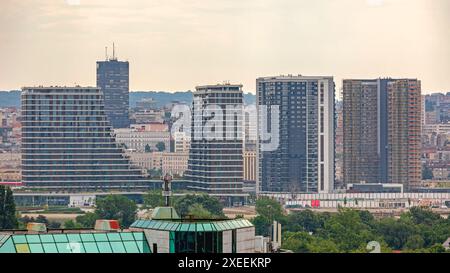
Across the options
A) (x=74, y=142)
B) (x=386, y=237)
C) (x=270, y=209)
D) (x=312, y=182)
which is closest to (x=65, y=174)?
(x=74, y=142)

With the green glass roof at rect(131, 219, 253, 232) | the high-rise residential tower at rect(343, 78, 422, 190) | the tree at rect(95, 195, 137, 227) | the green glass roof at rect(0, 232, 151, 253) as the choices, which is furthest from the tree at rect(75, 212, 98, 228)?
the green glass roof at rect(0, 232, 151, 253)

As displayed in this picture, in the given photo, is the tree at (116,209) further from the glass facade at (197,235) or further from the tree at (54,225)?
the glass facade at (197,235)

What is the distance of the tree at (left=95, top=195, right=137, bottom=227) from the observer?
23.5m

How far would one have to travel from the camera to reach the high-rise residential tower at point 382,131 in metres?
34.8

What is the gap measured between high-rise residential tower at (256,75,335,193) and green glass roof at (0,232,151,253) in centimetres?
3007

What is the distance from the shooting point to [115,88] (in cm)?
3600

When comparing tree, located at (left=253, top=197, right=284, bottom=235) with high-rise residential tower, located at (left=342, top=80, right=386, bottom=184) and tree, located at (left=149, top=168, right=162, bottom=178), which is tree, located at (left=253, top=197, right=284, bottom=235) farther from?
high-rise residential tower, located at (left=342, top=80, right=386, bottom=184)

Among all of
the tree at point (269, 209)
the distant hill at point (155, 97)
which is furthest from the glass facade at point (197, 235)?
→ the distant hill at point (155, 97)

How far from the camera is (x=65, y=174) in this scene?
34.2 metres

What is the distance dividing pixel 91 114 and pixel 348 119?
652 cm

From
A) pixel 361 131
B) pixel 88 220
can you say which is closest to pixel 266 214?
pixel 88 220

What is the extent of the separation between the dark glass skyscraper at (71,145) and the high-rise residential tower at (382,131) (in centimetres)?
550

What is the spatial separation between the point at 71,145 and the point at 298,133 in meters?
5.51
